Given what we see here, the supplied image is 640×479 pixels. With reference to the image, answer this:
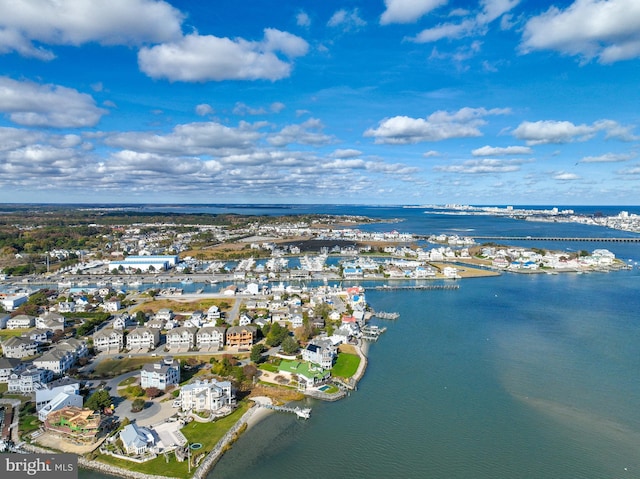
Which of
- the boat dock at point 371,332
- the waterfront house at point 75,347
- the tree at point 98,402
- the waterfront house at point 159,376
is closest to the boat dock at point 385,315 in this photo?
the boat dock at point 371,332

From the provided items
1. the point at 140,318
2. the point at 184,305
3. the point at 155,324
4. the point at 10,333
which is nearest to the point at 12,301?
the point at 10,333

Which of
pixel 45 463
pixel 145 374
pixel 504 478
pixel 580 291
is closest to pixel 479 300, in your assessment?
pixel 580 291

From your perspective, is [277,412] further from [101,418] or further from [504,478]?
[504,478]

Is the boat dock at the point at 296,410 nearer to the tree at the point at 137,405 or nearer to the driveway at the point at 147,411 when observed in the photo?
the driveway at the point at 147,411

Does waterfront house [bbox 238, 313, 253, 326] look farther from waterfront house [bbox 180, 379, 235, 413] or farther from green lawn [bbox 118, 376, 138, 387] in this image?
waterfront house [bbox 180, 379, 235, 413]

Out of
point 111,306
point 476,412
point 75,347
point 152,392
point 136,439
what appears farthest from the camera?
point 111,306

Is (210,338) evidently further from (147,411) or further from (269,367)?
A: (147,411)

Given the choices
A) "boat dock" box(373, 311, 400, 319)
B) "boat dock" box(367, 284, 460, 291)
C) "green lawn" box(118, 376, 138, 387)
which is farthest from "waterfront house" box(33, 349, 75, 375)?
"boat dock" box(367, 284, 460, 291)
